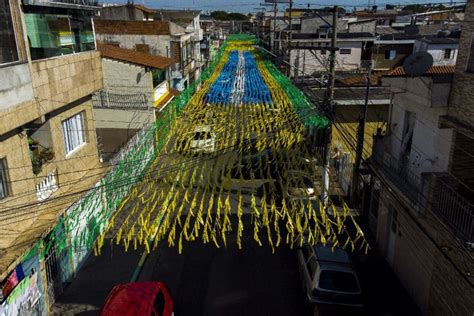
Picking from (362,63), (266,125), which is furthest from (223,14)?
(266,125)

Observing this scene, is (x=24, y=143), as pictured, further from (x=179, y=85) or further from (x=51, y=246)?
(x=179, y=85)

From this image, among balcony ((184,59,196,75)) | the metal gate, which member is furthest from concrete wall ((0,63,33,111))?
balcony ((184,59,196,75))

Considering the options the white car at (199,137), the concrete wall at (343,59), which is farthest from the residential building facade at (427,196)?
the concrete wall at (343,59)

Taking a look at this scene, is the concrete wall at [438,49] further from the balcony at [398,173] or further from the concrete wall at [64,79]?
the concrete wall at [64,79]

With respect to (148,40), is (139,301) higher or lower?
lower

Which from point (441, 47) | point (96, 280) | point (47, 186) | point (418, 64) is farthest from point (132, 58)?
point (441, 47)

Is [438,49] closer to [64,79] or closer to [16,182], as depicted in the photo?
[64,79]

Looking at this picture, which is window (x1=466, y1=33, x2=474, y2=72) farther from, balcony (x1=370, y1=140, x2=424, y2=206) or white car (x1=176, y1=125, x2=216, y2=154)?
white car (x1=176, y1=125, x2=216, y2=154)
